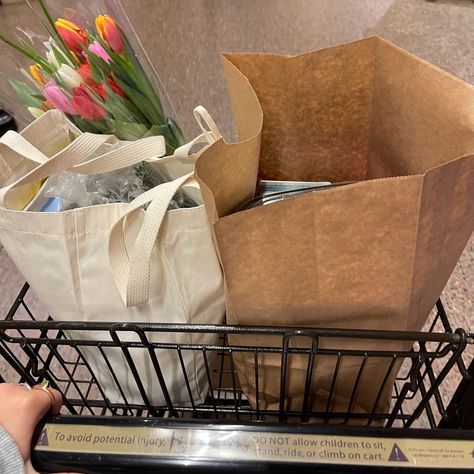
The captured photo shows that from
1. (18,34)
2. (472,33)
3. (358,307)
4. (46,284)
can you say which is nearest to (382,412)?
(358,307)

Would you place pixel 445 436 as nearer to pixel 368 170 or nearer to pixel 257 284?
pixel 257 284

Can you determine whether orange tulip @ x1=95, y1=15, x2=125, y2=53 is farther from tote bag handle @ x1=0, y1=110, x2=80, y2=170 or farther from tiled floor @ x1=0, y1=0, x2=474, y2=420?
tiled floor @ x1=0, y1=0, x2=474, y2=420

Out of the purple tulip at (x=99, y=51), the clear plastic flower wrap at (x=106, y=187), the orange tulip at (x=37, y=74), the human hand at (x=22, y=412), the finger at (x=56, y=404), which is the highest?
the purple tulip at (x=99, y=51)

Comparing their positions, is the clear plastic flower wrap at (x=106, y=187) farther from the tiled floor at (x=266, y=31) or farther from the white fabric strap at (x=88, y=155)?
the tiled floor at (x=266, y=31)

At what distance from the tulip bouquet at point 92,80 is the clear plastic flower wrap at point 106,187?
0.17ft

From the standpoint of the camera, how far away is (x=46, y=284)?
0.55 m

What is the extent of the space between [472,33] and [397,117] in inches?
64.1

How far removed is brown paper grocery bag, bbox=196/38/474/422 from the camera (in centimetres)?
43

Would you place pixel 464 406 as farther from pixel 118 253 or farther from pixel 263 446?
pixel 118 253

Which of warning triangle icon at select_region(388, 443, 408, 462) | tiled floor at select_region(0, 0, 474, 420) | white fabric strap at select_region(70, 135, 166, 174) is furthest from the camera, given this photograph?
tiled floor at select_region(0, 0, 474, 420)

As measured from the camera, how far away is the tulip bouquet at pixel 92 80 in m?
0.55

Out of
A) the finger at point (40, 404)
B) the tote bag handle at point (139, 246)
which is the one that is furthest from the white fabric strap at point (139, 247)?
the finger at point (40, 404)

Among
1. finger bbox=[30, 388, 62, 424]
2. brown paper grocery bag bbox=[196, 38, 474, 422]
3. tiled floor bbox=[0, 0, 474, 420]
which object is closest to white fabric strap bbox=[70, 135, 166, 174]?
brown paper grocery bag bbox=[196, 38, 474, 422]

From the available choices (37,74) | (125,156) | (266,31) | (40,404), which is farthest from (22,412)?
(266,31)
